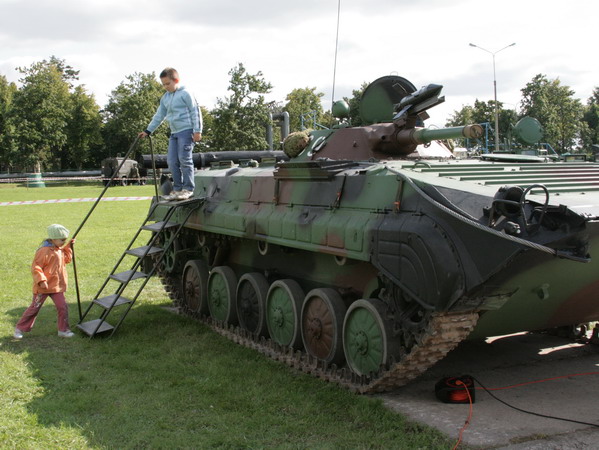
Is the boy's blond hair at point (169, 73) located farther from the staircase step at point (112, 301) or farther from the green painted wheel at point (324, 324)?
the green painted wheel at point (324, 324)

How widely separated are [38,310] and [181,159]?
8.30 ft

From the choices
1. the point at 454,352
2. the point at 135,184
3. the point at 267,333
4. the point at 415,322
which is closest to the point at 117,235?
the point at 267,333

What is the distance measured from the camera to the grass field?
5473 millimetres

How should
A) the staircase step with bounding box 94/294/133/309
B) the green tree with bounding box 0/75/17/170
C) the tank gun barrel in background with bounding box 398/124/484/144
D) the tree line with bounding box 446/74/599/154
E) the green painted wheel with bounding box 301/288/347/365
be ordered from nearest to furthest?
the green painted wheel with bounding box 301/288/347/365 → the tank gun barrel in background with bounding box 398/124/484/144 → the staircase step with bounding box 94/294/133/309 → the tree line with bounding box 446/74/599/154 → the green tree with bounding box 0/75/17/170

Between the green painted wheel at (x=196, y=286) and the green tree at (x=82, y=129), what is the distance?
52.9 m

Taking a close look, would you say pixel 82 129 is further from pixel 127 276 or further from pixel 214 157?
pixel 127 276

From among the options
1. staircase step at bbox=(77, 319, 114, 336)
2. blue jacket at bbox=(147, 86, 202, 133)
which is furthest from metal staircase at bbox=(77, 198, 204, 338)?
blue jacket at bbox=(147, 86, 202, 133)

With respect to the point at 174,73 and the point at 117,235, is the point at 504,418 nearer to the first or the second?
the point at 174,73

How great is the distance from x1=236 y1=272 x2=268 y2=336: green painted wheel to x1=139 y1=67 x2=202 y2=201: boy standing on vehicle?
1.52 meters

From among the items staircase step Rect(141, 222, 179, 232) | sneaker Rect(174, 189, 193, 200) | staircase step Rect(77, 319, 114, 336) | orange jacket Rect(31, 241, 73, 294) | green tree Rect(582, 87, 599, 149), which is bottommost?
staircase step Rect(77, 319, 114, 336)

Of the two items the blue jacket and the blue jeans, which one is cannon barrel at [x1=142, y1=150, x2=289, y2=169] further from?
the blue jacket

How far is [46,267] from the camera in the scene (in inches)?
331

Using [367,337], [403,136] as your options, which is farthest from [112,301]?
[403,136]

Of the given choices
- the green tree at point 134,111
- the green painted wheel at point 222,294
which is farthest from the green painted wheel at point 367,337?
the green tree at point 134,111
